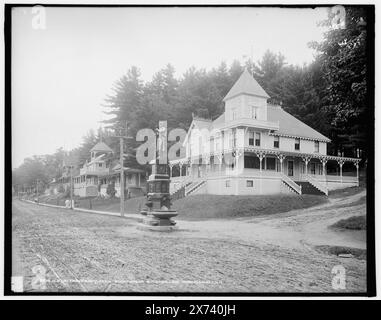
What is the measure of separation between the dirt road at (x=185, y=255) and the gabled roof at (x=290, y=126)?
3.72ft

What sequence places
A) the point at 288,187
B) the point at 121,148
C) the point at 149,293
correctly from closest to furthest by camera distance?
the point at 149,293 < the point at 288,187 < the point at 121,148

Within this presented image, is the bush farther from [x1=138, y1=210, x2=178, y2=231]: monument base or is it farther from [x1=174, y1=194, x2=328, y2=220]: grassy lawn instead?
[x1=174, y1=194, x2=328, y2=220]: grassy lawn

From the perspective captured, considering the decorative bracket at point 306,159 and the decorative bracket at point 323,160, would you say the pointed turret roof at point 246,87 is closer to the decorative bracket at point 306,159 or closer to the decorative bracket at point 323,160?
the decorative bracket at point 306,159

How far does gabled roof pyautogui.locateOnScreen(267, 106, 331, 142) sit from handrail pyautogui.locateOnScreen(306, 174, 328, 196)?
66 cm

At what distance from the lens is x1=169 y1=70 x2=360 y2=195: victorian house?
600cm

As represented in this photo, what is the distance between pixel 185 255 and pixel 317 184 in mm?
2431

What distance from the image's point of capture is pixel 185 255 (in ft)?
18.6

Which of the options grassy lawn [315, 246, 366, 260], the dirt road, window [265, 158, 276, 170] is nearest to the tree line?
window [265, 158, 276, 170]

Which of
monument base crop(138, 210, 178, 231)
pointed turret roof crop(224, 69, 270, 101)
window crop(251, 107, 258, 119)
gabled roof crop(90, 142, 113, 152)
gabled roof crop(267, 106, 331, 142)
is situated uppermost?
pointed turret roof crop(224, 69, 270, 101)

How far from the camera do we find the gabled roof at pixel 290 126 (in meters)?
6.07

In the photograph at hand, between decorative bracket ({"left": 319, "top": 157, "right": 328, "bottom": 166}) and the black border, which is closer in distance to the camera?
the black border

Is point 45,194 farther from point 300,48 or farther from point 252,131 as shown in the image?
point 300,48

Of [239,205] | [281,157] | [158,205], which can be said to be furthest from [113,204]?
[281,157]

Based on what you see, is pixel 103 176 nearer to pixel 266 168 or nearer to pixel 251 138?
pixel 251 138
